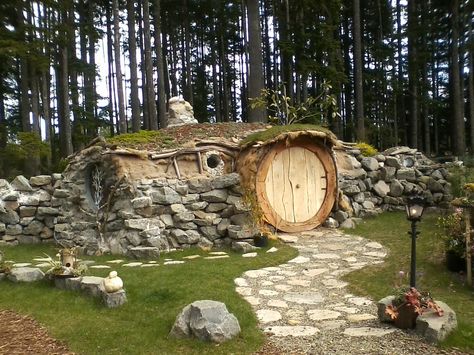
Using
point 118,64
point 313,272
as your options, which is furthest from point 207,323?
point 118,64

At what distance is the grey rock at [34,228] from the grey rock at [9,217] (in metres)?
0.28

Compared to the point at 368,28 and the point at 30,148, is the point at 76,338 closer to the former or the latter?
the point at 30,148

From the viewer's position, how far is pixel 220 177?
26.5 feet

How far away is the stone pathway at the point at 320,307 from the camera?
3.50m

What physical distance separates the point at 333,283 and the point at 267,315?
1.36 metres

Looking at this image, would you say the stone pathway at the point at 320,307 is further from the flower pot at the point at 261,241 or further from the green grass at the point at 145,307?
the flower pot at the point at 261,241

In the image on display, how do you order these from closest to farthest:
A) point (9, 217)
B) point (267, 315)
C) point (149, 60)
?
point (267, 315)
point (9, 217)
point (149, 60)

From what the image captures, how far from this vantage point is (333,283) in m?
5.23

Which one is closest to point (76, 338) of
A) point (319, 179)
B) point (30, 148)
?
point (319, 179)

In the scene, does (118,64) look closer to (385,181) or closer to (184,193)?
(184,193)

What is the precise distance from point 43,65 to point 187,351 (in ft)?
38.1

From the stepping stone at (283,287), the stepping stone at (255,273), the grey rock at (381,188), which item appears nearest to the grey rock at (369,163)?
the grey rock at (381,188)

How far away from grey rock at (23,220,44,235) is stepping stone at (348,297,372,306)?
716 centimetres

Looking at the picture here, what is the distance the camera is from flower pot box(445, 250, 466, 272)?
17.1 ft
